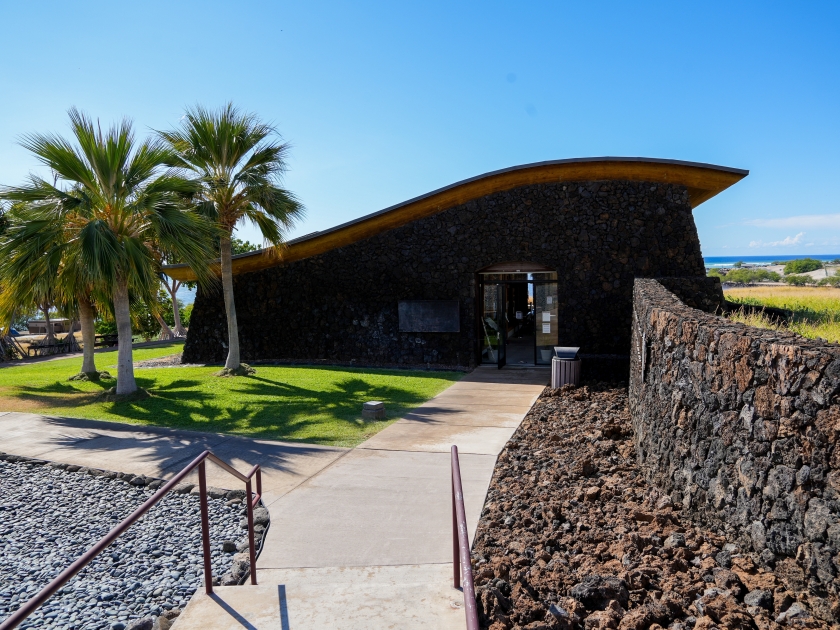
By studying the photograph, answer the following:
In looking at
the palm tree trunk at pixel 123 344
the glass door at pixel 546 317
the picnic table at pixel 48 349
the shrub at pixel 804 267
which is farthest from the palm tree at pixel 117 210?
the shrub at pixel 804 267

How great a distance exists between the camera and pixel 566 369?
1314 cm

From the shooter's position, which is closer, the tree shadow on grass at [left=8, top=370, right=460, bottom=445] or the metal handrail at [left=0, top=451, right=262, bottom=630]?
the metal handrail at [left=0, top=451, right=262, bottom=630]

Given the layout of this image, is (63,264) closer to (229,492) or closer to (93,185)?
(93,185)

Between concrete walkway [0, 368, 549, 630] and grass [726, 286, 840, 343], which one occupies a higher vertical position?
grass [726, 286, 840, 343]

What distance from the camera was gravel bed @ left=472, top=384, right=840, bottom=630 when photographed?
359 cm

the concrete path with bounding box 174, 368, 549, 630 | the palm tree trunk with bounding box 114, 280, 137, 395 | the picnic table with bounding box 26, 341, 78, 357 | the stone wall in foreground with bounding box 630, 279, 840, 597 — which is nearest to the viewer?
the stone wall in foreground with bounding box 630, 279, 840, 597

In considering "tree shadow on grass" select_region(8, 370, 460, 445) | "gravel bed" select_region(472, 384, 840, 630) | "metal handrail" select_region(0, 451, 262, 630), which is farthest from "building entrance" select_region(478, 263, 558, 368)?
"metal handrail" select_region(0, 451, 262, 630)

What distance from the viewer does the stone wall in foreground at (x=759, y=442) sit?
3301 millimetres

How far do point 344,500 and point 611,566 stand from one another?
3.00 metres

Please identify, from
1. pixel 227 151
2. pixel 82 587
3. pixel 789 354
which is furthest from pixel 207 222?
pixel 789 354

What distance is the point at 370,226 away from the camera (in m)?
17.4

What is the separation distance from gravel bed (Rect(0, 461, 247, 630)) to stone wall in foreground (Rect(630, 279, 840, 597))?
4.03 meters

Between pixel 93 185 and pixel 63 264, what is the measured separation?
1.89 meters

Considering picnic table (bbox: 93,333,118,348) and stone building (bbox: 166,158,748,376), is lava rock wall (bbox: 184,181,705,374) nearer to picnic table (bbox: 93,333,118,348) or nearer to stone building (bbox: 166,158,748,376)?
stone building (bbox: 166,158,748,376)
